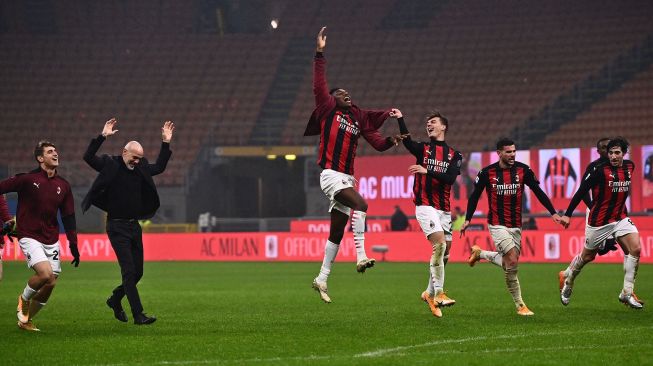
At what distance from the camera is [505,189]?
14.4 meters

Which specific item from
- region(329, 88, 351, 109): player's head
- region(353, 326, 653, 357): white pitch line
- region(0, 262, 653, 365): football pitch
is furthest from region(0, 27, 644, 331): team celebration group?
region(353, 326, 653, 357): white pitch line

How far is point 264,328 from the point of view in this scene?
13.0 metres

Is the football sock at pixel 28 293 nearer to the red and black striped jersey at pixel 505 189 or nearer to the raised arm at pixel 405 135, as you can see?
the raised arm at pixel 405 135

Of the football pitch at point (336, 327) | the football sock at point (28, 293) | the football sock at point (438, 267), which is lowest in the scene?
the football pitch at point (336, 327)

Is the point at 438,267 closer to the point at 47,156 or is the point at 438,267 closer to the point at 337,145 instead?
the point at 337,145

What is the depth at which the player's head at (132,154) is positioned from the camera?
43.8 ft

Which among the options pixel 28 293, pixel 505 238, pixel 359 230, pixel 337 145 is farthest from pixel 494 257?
pixel 28 293

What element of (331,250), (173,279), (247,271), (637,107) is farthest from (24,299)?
(637,107)

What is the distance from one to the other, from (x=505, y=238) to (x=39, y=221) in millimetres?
6074

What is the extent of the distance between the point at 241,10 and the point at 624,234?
39.8m

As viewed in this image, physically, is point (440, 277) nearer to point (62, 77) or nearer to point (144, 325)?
point (144, 325)

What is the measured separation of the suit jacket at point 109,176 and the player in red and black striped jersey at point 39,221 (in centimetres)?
40

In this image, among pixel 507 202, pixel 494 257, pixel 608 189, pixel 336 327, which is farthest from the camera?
pixel 608 189

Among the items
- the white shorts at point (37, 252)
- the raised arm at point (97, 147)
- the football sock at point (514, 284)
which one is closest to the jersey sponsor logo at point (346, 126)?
the raised arm at point (97, 147)
